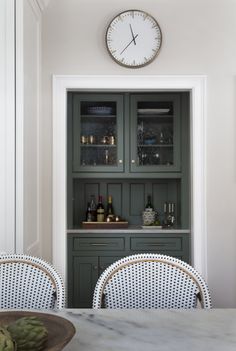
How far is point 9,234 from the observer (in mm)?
2473

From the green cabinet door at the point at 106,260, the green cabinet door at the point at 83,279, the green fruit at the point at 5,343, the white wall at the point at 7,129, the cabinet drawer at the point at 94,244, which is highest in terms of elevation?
the white wall at the point at 7,129

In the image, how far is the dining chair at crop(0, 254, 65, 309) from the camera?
1679 mm

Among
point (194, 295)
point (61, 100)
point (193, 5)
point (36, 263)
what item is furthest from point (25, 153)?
point (193, 5)

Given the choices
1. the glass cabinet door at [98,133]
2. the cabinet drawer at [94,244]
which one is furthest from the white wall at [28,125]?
the glass cabinet door at [98,133]

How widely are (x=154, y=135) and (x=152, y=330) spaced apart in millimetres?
2839

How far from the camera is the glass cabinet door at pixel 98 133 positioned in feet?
12.8

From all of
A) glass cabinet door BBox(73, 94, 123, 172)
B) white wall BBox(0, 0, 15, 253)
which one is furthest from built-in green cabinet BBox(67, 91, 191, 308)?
white wall BBox(0, 0, 15, 253)

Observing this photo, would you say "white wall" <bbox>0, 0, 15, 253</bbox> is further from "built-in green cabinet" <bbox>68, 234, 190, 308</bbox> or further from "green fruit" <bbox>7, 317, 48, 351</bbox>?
"green fruit" <bbox>7, 317, 48, 351</bbox>

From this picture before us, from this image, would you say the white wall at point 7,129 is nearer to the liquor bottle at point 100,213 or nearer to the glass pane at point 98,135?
the glass pane at point 98,135

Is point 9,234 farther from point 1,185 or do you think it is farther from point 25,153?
point 25,153

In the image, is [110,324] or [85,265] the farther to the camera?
[85,265]

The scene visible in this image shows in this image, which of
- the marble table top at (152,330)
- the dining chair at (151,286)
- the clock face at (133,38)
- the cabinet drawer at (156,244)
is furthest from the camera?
the cabinet drawer at (156,244)

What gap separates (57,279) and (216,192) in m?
1.85

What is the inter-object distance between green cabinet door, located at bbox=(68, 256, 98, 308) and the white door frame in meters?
0.61
